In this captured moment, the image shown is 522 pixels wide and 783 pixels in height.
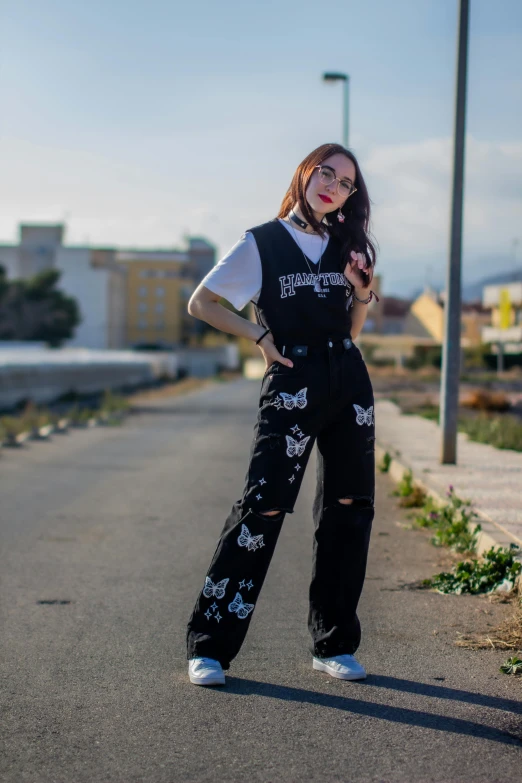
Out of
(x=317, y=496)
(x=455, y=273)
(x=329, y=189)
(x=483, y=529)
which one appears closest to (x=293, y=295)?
(x=329, y=189)

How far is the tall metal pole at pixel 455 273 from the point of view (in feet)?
35.1

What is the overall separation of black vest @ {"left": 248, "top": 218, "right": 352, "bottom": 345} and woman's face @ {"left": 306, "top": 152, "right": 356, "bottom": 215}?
18cm

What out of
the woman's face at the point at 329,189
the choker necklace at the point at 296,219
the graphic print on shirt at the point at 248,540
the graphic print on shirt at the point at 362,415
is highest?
the woman's face at the point at 329,189

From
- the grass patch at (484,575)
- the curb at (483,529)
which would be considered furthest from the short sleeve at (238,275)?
Answer: the curb at (483,529)

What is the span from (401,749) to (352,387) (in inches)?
51.5

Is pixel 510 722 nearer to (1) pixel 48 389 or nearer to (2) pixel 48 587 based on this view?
(2) pixel 48 587

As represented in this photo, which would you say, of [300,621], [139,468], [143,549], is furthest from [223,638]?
[139,468]

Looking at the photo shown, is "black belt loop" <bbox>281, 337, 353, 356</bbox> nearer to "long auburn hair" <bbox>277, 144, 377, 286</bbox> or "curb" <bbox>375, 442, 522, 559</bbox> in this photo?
"long auburn hair" <bbox>277, 144, 377, 286</bbox>

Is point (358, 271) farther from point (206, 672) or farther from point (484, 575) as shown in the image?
point (484, 575)

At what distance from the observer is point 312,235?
160 inches

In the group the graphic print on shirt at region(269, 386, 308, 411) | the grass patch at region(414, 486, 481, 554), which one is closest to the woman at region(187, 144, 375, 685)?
the graphic print on shirt at region(269, 386, 308, 411)

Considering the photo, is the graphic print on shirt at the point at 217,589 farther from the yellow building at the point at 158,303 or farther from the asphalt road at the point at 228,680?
the yellow building at the point at 158,303

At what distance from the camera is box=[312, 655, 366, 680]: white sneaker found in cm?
407

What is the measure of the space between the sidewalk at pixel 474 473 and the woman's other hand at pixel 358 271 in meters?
2.38
